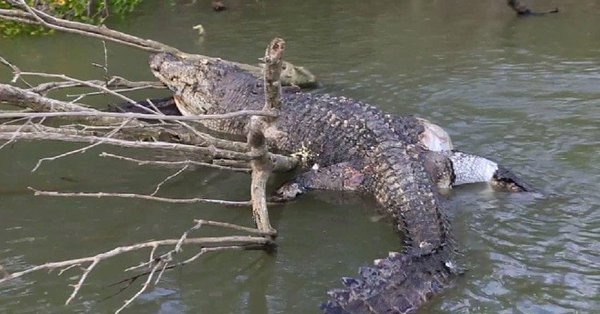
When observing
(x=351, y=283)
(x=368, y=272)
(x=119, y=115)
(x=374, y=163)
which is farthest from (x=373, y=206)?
(x=119, y=115)

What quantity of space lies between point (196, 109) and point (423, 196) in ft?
10.6

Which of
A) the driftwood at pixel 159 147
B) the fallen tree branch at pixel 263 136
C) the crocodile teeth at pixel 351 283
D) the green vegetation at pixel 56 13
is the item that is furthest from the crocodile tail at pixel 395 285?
the green vegetation at pixel 56 13

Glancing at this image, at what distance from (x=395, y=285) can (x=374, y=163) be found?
1.77m

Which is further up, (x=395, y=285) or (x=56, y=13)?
(x=56, y=13)

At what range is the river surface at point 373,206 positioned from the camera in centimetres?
401

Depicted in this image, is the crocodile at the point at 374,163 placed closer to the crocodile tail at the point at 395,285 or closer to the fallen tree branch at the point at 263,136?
the crocodile tail at the point at 395,285

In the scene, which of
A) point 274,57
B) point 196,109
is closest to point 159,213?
point 274,57

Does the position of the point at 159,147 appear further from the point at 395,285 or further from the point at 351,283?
the point at 395,285

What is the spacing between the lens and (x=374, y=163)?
538 centimetres

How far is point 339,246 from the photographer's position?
4.59m

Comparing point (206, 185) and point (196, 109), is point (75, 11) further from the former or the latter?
point (206, 185)

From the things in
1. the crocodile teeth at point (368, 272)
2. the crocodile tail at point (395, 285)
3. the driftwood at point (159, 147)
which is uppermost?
the driftwood at point (159, 147)

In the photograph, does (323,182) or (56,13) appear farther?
(56,13)

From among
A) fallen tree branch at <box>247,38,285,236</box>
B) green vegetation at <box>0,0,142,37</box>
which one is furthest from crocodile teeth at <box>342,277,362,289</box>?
green vegetation at <box>0,0,142,37</box>
